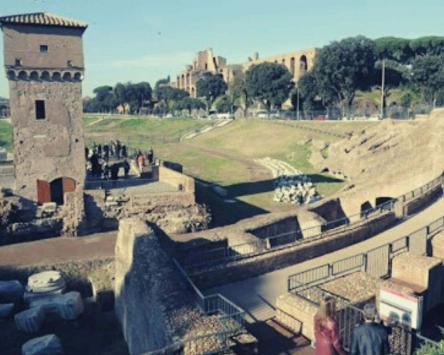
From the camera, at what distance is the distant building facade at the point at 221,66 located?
271ft

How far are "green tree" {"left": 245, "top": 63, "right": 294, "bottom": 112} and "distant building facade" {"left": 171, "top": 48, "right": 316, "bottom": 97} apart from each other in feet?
54.2

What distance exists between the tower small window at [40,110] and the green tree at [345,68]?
36.5 meters

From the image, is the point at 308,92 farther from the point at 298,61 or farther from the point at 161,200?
the point at 161,200

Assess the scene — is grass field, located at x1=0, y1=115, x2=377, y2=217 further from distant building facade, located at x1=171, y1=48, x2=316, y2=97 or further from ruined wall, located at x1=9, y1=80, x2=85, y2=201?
distant building facade, located at x1=171, y1=48, x2=316, y2=97

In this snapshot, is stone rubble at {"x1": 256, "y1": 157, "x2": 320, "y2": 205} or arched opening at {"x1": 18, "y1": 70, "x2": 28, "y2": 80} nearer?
arched opening at {"x1": 18, "y1": 70, "x2": 28, "y2": 80}

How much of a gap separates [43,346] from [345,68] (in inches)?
1871

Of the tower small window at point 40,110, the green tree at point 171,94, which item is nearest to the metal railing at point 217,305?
the tower small window at point 40,110

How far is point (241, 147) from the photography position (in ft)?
169

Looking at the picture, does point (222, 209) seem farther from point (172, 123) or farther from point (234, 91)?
point (234, 91)

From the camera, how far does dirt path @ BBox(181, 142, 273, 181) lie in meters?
35.9

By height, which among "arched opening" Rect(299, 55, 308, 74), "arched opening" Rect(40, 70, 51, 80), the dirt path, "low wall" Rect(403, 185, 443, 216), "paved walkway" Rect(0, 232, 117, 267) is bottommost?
"paved walkway" Rect(0, 232, 117, 267)

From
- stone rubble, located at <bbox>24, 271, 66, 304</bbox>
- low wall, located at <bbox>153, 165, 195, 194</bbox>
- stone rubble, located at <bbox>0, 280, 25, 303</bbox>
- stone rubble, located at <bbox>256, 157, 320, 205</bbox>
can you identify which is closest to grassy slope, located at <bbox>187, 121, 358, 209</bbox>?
stone rubble, located at <bbox>256, 157, 320, 205</bbox>

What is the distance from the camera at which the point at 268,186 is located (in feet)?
107

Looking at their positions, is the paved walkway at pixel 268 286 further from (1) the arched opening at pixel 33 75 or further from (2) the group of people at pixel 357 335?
(1) the arched opening at pixel 33 75
